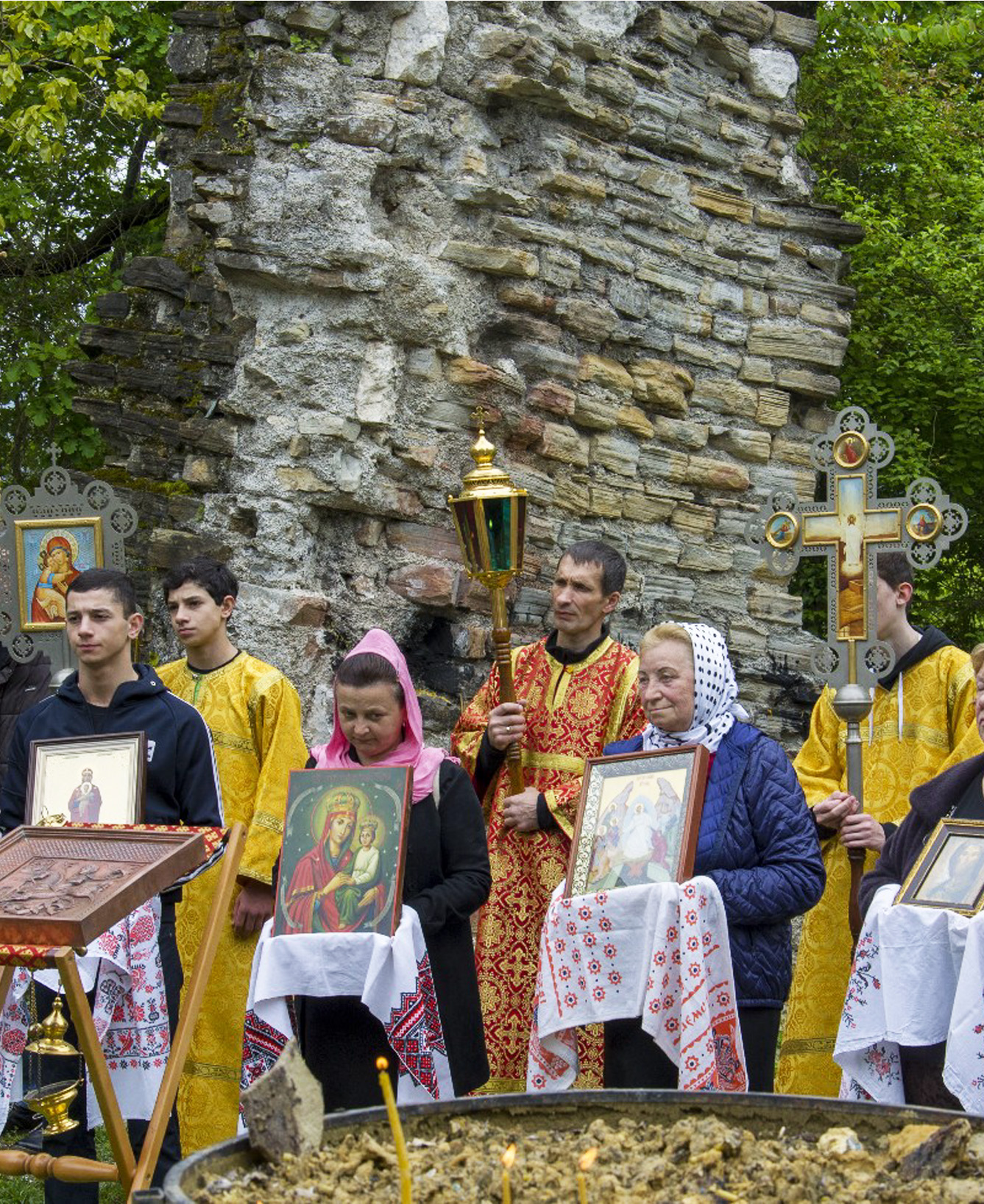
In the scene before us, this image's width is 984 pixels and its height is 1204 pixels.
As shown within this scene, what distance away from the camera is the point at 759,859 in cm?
446

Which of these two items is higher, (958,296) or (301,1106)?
(958,296)

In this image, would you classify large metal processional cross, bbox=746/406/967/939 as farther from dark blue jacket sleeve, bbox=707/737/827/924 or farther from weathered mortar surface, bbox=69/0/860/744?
weathered mortar surface, bbox=69/0/860/744

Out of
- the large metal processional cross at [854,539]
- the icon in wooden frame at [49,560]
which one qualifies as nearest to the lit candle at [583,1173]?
the large metal processional cross at [854,539]

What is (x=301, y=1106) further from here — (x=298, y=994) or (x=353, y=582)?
(x=353, y=582)

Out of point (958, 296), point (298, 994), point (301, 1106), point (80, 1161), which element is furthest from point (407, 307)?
point (958, 296)

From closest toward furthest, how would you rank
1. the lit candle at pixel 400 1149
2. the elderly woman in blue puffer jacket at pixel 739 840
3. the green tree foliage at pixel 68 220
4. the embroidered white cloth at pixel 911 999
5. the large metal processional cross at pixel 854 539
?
the lit candle at pixel 400 1149 → the embroidered white cloth at pixel 911 999 → the elderly woman in blue puffer jacket at pixel 739 840 → the large metal processional cross at pixel 854 539 → the green tree foliage at pixel 68 220

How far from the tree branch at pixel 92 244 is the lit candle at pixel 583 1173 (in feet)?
34.3

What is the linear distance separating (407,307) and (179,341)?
0.96 m

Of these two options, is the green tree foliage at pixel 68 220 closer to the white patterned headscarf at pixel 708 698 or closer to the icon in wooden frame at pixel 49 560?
the icon in wooden frame at pixel 49 560

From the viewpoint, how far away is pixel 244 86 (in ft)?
23.3

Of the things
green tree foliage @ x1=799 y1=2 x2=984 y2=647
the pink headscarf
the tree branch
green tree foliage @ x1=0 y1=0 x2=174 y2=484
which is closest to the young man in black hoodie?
the pink headscarf

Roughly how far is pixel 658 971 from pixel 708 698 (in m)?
0.72

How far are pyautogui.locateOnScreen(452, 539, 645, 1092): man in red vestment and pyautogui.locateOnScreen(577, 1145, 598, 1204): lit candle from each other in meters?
3.12

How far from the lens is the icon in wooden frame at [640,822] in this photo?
433 cm
